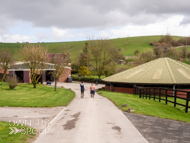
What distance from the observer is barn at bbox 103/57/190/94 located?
91.8 feet

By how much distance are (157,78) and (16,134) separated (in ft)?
81.0

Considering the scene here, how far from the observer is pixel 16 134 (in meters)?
8.21

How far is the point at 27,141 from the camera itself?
25.0 ft

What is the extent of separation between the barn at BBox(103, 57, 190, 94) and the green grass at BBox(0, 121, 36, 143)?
21.7 m

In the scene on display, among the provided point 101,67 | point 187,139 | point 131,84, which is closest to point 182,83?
point 131,84

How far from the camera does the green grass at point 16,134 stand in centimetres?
755

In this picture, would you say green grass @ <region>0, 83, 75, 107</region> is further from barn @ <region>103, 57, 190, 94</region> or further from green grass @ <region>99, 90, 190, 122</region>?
barn @ <region>103, 57, 190, 94</region>

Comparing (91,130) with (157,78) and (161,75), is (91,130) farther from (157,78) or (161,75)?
(161,75)

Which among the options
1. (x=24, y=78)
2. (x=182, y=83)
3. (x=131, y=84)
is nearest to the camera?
(x=182, y=83)

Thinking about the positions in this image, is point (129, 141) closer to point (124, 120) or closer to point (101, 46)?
point (124, 120)

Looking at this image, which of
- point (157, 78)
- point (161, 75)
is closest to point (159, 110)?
point (157, 78)

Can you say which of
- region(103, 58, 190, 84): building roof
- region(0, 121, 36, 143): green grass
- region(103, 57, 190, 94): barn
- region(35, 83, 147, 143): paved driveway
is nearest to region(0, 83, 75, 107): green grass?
region(35, 83, 147, 143): paved driveway

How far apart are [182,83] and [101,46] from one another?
34.7m

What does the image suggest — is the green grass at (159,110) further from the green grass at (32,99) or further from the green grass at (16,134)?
the green grass at (16,134)
